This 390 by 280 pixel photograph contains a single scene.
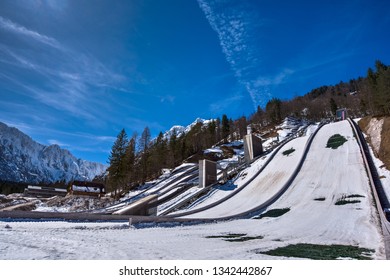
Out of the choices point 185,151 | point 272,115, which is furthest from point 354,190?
point 272,115

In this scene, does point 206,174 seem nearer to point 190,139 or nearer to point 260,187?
point 260,187

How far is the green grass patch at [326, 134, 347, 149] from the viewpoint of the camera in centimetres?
3145

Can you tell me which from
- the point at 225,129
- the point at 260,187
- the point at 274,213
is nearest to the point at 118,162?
the point at 260,187

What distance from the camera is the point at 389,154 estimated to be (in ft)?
69.8

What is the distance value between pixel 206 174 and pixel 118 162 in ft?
64.7

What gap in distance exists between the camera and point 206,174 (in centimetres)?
2995

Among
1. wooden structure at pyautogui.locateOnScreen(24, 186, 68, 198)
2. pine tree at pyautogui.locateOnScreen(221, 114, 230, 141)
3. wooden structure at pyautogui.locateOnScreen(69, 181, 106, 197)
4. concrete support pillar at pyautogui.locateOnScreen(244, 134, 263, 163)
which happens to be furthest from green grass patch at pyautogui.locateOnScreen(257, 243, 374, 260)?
pine tree at pyautogui.locateOnScreen(221, 114, 230, 141)

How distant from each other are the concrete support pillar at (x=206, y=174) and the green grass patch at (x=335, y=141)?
52.7 feet

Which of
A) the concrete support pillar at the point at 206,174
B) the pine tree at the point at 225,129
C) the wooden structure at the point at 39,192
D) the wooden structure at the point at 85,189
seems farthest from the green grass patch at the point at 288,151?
the wooden structure at the point at 39,192

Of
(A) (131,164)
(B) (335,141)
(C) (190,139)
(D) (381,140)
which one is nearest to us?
(D) (381,140)

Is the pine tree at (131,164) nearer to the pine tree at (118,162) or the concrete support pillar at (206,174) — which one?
Result: the pine tree at (118,162)

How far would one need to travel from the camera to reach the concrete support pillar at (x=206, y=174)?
29.7 metres
